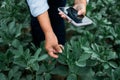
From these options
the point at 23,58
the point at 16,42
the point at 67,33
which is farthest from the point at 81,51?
the point at 67,33

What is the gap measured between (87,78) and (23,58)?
0.32 metres

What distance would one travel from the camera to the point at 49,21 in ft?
5.07

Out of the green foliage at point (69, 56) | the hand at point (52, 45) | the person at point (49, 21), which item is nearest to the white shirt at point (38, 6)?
the person at point (49, 21)

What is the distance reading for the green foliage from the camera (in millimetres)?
1622

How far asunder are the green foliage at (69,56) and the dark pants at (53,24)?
7 centimetres

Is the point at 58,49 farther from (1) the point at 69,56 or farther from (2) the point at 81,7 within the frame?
(2) the point at 81,7

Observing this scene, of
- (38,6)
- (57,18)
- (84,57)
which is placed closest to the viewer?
(38,6)

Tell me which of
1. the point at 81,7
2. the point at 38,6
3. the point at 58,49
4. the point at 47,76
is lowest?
the point at 47,76

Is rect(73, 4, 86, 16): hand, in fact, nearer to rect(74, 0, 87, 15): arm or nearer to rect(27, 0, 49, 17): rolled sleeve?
rect(74, 0, 87, 15): arm

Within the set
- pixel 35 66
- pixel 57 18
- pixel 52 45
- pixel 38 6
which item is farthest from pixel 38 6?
pixel 57 18

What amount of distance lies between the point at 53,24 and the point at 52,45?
1.15ft

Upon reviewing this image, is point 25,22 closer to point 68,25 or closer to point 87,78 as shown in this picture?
point 68,25

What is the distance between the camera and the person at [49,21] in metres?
1.50

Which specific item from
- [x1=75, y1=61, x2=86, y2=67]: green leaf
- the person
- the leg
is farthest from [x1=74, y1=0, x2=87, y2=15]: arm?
[x1=75, y1=61, x2=86, y2=67]: green leaf
